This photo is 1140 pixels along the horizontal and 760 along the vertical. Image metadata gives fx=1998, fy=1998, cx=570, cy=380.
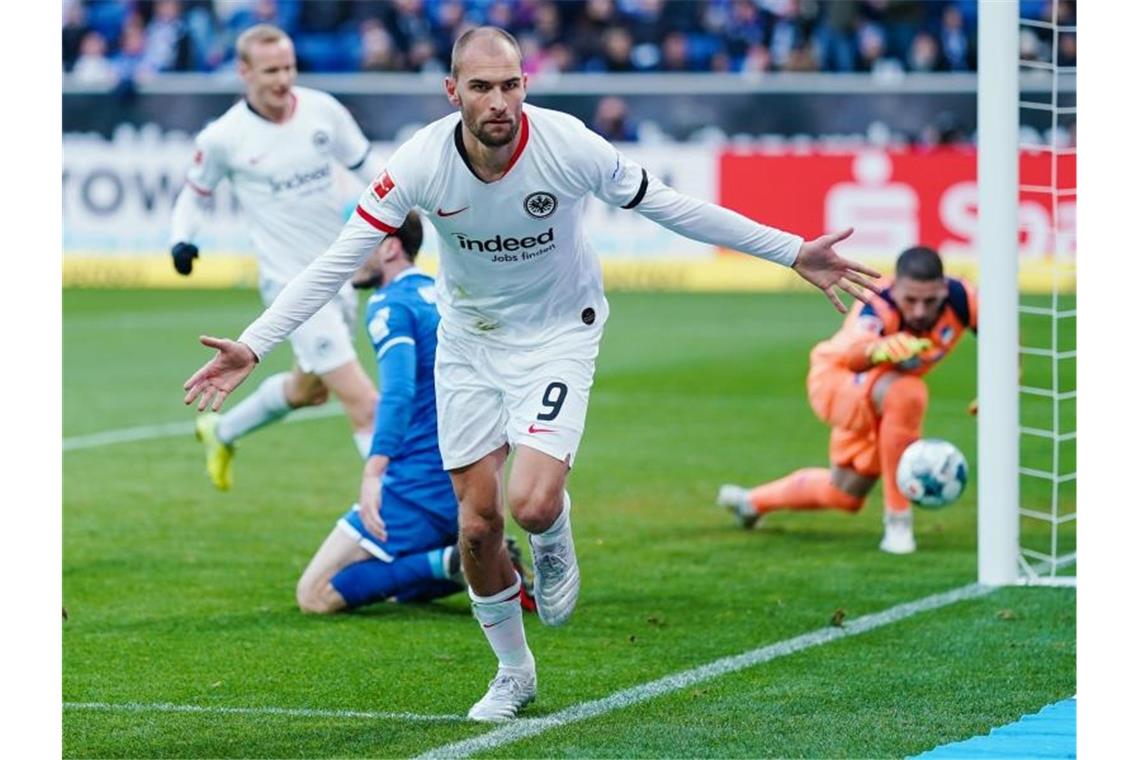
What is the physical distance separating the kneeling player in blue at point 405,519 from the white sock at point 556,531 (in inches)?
50.2

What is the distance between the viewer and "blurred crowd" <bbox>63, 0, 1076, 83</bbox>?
73.9ft

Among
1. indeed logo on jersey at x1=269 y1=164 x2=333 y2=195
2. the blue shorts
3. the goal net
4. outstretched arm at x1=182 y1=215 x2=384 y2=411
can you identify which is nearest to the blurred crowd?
the goal net

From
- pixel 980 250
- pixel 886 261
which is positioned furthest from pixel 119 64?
pixel 980 250

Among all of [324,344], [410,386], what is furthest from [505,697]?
[324,344]

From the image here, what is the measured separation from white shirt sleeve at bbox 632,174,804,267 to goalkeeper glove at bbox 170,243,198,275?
3957 millimetres

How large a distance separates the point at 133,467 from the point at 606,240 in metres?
10.2

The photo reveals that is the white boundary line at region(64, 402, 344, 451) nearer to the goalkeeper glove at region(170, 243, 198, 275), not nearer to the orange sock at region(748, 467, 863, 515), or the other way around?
the goalkeeper glove at region(170, 243, 198, 275)

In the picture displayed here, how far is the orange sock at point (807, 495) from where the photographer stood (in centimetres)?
938

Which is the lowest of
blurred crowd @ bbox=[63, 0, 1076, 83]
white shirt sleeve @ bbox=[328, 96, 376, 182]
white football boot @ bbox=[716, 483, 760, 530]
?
white football boot @ bbox=[716, 483, 760, 530]

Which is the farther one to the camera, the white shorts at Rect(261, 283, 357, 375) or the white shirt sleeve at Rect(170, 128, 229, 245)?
the white shirt sleeve at Rect(170, 128, 229, 245)

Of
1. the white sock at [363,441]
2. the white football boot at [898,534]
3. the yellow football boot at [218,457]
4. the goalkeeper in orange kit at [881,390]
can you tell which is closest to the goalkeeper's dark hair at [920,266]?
the goalkeeper in orange kit at [881,390]
